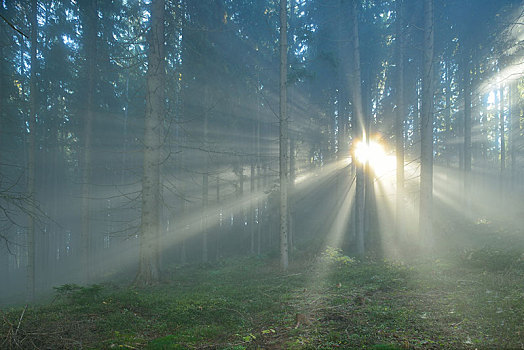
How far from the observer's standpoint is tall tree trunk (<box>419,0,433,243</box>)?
41.2ft

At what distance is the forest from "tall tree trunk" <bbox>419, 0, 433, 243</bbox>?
6cm

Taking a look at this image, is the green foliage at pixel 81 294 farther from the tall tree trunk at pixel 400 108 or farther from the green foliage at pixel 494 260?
the tall tree trunk at pixel 400 108

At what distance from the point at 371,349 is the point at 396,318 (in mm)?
1633

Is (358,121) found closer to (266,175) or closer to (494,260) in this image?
(266,175)

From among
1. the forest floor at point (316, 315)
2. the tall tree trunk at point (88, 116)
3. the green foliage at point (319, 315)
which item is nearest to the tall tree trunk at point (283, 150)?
the forest floor at point (316, 315)

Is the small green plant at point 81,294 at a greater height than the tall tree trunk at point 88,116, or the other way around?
the tall tree trunk at point 88,116

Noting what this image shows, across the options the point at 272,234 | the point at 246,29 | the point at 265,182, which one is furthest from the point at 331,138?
the point at 246,29

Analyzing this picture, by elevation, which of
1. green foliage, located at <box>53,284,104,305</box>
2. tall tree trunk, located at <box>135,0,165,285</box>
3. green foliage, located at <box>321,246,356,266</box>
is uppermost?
tall tree trunk, located at <box>135,0,165,285</box>

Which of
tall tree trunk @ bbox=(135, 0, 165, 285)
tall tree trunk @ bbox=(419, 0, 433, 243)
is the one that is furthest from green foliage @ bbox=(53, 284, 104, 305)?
tall tree trunk @ bbox=(419, 0, 433, 243)

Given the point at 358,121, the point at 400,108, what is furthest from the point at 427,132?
the point at 358,121

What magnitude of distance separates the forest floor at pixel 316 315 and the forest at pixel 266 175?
6cm

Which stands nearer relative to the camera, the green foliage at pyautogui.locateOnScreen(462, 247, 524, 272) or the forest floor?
the forest floor

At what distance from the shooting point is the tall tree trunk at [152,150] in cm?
1028

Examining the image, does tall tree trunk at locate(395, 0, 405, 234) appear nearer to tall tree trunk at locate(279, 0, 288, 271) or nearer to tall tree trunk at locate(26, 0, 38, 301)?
tall tree trunk at locate(279, 0, 288, 271)
